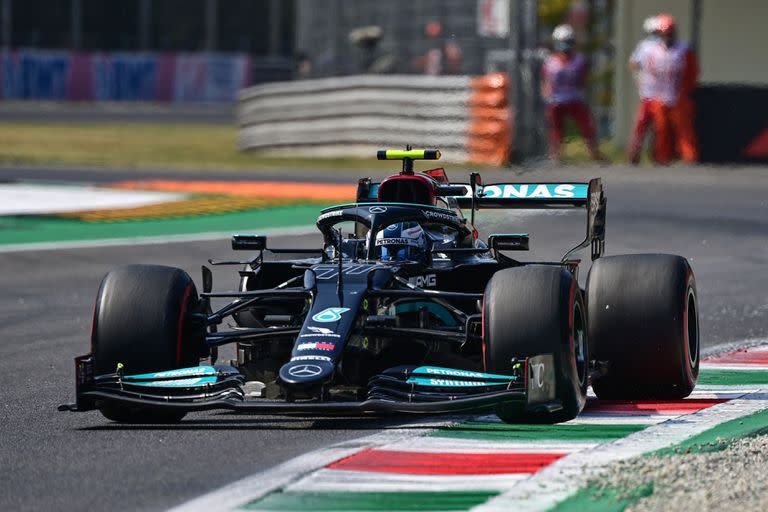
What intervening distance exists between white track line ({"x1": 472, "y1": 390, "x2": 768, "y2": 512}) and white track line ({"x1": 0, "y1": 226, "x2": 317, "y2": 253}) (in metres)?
8.48

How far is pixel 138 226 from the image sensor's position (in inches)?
656

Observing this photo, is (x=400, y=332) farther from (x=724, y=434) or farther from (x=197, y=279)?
(x=197, y=279)

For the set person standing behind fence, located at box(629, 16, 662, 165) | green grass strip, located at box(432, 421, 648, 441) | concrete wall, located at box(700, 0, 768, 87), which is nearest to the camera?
green grass strip, located at box(432, 421, 648, 441)

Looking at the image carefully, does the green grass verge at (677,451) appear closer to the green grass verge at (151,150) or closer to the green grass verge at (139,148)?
the green grass verge at (151,150)

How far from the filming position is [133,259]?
14203mm

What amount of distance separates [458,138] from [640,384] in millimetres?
16152

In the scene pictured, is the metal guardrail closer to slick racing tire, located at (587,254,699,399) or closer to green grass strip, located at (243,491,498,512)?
slick racing tire, located at (587,254,699,399)

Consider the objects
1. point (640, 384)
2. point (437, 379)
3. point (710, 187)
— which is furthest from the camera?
point (710, 187)

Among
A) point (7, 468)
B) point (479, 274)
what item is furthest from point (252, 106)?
point (7, 468)

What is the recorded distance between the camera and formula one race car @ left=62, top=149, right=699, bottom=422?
6785mm

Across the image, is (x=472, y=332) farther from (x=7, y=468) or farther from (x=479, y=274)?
(x=7, y=468)

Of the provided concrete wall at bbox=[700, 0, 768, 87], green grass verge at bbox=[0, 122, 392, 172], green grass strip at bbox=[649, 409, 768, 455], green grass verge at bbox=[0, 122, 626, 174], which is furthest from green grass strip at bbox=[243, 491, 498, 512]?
concrete wall at bbox=[700, 0, 768, 87]

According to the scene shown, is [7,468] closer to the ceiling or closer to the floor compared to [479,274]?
closer to the floor

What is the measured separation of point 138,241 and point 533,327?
29.8 ft
